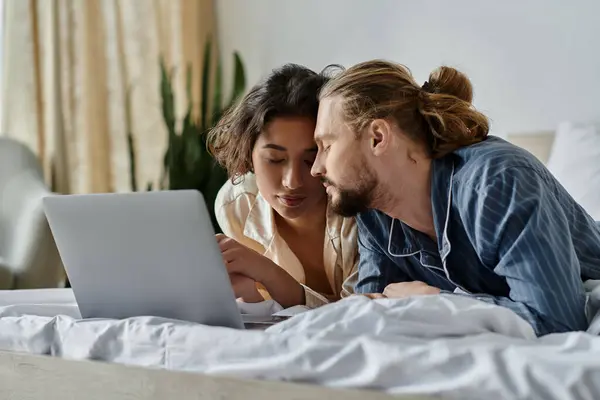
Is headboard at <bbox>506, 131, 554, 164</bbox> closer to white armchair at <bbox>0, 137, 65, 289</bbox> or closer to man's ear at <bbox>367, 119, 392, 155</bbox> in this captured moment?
man's ear at <bbox>367, 119, 392, 155</bbox>

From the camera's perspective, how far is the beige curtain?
281 centimetres

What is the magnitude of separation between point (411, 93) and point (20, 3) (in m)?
2.04

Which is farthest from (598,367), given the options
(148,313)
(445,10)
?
(445,10)

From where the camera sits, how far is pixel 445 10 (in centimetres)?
262

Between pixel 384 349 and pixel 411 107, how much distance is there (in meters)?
0.59

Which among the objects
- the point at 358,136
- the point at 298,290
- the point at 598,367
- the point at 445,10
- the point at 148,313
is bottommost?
the point at 298,290

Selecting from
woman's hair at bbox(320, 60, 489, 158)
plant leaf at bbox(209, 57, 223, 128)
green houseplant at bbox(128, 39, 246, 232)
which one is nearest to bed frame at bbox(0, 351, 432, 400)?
woman's hair at bbox(320, 60, 489, 158)

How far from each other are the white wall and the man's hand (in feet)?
3.75

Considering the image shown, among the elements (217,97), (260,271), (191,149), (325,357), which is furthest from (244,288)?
(217,97)

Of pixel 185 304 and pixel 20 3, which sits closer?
pixel 185 304

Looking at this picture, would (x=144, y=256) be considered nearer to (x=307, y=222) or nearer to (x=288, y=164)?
(x=288, y=164)

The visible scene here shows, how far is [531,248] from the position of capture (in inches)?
38.1

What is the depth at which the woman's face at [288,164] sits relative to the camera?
148 centimetres

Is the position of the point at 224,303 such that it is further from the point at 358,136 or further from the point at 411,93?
the point at 411,93
